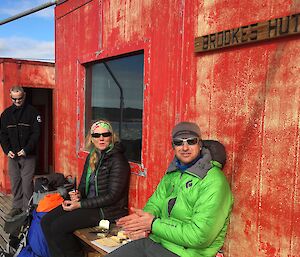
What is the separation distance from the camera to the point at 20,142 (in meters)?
4.82

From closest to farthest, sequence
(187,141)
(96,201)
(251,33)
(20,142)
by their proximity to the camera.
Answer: (251,33)
(187,141)
(96,201)
(20,142)

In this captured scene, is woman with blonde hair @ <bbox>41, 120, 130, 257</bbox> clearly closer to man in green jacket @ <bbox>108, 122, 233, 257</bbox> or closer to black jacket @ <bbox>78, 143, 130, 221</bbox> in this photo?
black jacket @ <bbox>78, 143, 130, 221</bbox>

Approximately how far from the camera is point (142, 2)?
135 inches

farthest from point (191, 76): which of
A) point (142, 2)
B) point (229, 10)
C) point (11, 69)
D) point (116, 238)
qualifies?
point (11, 69)

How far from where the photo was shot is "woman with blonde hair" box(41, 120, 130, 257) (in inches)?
123

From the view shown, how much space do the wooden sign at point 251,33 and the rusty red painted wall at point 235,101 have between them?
0.15ft

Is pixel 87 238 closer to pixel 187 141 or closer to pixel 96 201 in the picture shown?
pixel 96 201

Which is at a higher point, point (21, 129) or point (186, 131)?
point (186, 131)

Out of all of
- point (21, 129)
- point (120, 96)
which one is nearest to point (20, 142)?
point (21, 129)

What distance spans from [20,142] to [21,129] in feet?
0.62

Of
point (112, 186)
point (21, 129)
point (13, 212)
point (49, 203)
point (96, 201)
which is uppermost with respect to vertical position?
point (21, 129)

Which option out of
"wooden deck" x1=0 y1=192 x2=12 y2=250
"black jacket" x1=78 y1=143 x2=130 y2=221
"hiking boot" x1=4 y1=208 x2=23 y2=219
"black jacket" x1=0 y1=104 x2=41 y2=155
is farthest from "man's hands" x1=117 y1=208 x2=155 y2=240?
"hiking boot" x1=4 y1=208 x2=23 y2=219

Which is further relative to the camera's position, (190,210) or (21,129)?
(21,129)

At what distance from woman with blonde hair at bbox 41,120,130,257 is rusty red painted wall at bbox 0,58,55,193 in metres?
3.48
